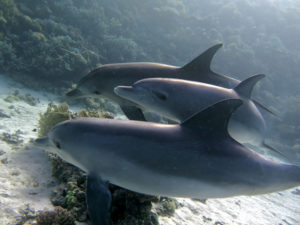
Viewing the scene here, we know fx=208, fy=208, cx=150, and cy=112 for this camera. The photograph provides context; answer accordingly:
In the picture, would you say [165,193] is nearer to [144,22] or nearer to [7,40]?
[7,40]

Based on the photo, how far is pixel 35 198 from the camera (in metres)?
3.21

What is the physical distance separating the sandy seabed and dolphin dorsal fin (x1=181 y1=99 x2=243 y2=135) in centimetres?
209

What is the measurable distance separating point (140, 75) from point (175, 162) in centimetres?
210

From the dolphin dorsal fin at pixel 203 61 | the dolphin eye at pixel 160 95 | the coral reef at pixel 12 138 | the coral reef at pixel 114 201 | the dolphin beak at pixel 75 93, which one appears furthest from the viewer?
the coral reef at pixel 12 138

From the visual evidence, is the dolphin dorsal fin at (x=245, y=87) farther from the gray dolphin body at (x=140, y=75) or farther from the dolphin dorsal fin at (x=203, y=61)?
the dolphin dorsal fin at (x=203, y=61)

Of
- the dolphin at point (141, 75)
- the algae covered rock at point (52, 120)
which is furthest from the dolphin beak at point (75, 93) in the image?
the algae covered rock at point (52, 120)

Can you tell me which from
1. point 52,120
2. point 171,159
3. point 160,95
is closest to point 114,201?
point 171,159

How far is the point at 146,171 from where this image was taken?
203cm

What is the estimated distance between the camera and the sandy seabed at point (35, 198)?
3.08m

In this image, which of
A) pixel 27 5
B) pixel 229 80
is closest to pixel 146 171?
pixel 229 80

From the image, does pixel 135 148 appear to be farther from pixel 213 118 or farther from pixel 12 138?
pixel 12 138

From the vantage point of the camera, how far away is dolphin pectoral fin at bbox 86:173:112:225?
6.63 ft

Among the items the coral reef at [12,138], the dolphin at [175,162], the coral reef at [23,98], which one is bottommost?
the dolphin at [175,162]

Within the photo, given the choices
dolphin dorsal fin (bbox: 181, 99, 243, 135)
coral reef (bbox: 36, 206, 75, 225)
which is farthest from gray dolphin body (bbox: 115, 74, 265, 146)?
coral reef (bbox: 36, 206, 75, 225)
